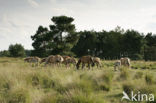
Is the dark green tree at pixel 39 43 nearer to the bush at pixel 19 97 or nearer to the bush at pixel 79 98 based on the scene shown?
the bush at pixel 19 97

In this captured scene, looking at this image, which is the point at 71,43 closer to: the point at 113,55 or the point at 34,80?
the point at 113,55

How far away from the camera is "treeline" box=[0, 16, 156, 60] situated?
115ft

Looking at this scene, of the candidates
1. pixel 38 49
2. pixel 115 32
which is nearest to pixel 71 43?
pixel 38 49

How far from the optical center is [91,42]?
58.2m

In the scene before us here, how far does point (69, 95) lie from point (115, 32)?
55.3 meters

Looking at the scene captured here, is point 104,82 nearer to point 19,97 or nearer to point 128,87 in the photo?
point 128,87

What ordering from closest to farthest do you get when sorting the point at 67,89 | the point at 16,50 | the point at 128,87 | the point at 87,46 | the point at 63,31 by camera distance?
the point at 67,89 < the point at 128,87 < the point at 63,31 < the point at 87,46 < the point at 16,50

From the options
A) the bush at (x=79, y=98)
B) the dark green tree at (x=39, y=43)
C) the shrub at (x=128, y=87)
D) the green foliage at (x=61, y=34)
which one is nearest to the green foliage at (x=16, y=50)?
the dark green tree at (x=39, y=43)

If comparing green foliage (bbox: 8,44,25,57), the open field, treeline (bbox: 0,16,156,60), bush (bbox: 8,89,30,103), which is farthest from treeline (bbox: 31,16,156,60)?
bush (bbox: 8,89,30,103)

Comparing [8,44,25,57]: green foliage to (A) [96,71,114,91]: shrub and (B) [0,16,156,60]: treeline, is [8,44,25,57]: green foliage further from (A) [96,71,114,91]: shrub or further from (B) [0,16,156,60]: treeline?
(A) [96,71,114,91]: shrub

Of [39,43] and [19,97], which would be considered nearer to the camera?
[19,97]

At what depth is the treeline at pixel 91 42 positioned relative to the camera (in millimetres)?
34938

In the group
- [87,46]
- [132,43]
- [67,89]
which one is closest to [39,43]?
[87,46]

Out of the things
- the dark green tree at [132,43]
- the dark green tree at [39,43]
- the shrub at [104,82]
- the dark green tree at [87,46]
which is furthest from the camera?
the dark green tree at [87,46]
